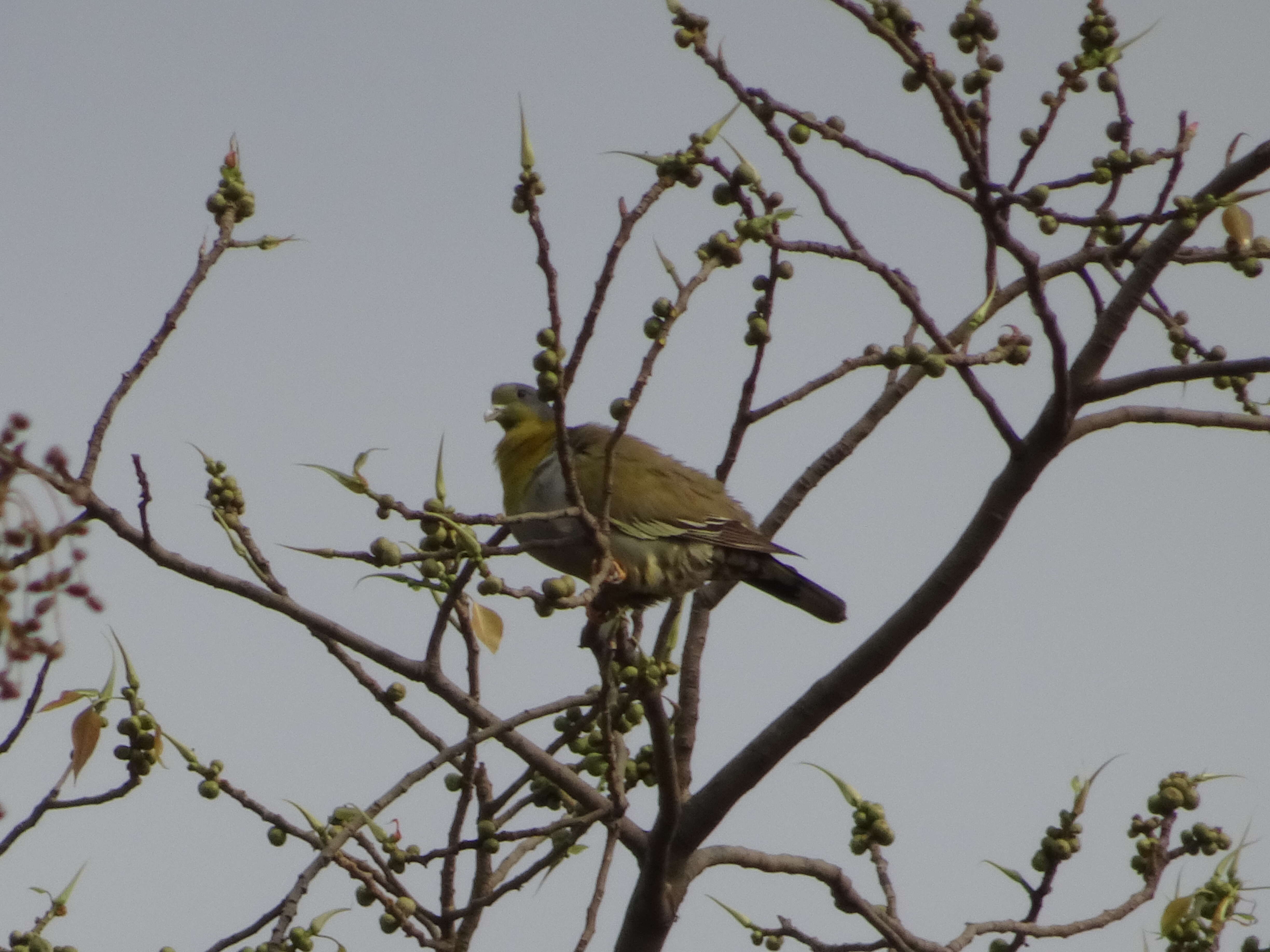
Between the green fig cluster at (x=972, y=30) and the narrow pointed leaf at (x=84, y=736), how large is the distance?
6.73 ft

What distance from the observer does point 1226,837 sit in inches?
130

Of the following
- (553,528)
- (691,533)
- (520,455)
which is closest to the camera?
(553,528)

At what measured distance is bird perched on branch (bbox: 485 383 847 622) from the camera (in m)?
4.63

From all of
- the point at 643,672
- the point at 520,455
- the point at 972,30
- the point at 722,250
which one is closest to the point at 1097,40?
the point at 972,30

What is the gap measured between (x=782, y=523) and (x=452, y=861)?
122cm

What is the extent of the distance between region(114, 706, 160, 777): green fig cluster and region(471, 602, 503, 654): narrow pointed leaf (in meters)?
0.63

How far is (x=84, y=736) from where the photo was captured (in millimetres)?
2834

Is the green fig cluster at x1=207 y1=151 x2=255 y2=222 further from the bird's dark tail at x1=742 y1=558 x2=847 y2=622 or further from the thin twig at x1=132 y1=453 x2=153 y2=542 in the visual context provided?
the bird's dark tail at x1=742 y1=558 x2=847 y2=622

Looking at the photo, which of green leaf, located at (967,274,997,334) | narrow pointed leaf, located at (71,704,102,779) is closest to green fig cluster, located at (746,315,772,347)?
green leaf, located at (967,274,997,334)

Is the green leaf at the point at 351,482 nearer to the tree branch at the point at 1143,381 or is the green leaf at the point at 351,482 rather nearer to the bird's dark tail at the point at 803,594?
the tree branch at the point at 1143,381

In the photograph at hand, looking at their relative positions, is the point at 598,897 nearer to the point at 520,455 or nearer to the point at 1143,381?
the point at 1143,381

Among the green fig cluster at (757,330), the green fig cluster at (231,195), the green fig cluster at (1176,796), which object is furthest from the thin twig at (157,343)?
the green fig cluster at (1176,796)

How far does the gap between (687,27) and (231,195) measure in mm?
908

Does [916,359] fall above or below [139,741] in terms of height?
above
